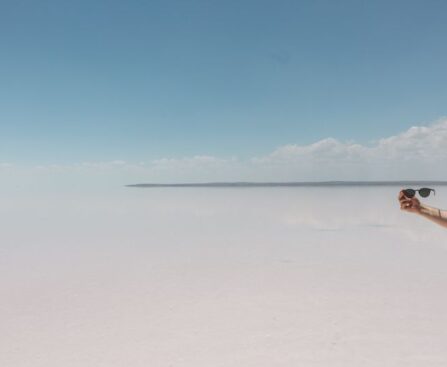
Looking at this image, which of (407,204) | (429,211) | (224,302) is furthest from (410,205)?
(224,302)

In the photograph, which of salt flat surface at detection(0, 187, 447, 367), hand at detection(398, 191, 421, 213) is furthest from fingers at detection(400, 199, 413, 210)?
salt flat surface at detection(0, 187, 447, 367)

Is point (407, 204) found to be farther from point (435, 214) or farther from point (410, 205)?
point (435, 214)

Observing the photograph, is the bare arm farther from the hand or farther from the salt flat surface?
the salt flat surface

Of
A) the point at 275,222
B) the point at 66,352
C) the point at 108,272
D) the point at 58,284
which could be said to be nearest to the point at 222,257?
the point at 108,272

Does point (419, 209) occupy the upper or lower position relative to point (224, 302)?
upper

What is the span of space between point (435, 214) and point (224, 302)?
394 cm

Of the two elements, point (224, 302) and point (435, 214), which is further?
point (224, 302)

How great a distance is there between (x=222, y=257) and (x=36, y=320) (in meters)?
4.80

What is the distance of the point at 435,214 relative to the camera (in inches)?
98.4

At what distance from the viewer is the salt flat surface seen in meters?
4.15

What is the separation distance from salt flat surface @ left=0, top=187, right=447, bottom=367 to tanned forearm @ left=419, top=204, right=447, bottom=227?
204 cm

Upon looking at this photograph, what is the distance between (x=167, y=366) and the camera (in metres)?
3.90

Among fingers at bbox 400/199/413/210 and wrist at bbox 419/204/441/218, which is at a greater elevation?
fingers at bbox 400/199/413/210

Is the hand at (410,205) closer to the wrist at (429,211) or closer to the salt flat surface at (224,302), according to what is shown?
the wrist at (429,211)
